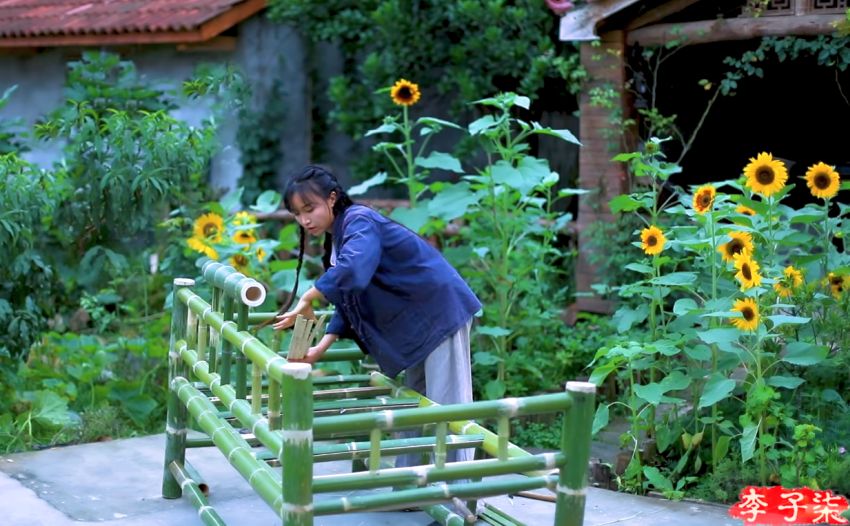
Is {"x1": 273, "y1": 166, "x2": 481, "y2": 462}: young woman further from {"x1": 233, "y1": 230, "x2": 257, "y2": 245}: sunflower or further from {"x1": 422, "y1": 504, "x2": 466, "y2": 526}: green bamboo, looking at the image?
{"x1": 233, "y1": 230, "x2": 257, "y2": 245}: sunflower

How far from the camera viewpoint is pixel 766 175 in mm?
5082

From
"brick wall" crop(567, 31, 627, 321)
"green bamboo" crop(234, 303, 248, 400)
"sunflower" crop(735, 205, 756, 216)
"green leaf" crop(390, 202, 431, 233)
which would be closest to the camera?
"green bamboo" crop(234, 303, 248, 400)

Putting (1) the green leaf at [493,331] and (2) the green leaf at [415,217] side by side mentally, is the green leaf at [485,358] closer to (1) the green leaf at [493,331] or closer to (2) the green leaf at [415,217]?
(1) the green leaf at [493,331]

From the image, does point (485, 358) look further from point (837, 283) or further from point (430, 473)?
point (430, 473)

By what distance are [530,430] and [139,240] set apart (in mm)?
2860

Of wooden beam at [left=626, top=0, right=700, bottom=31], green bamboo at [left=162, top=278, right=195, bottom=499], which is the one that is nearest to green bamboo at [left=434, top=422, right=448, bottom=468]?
green bamboo at [left=162, top=278, right=195, bottom=499]

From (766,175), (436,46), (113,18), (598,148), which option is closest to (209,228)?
(598,148)

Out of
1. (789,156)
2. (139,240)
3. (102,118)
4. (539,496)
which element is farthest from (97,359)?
(789,156)

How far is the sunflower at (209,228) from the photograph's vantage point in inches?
268

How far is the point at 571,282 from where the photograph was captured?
846 centimetres

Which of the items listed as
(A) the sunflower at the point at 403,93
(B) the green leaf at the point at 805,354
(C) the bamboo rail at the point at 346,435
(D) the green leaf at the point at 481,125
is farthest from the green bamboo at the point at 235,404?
(B) the green leaf at the point at 805,354

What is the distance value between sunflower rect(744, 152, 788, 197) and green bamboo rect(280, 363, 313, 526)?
261cm

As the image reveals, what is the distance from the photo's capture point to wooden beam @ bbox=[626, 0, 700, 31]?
7.81 m

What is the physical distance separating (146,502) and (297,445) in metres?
2.03
